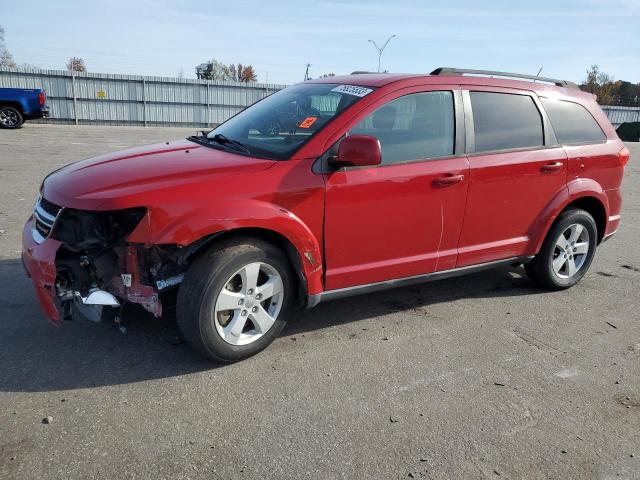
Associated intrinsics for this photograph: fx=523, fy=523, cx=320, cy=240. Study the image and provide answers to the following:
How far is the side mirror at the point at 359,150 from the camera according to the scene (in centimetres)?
332

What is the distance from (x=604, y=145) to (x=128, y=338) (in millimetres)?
→ 4481

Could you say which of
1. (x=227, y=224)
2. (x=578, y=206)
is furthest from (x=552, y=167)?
(x=227, y=224)

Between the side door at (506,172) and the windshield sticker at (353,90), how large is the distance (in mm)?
872

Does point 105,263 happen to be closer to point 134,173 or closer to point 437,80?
point 134,173

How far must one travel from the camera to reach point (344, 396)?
3.06 metres

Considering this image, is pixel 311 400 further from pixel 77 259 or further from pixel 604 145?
pixel 604 145

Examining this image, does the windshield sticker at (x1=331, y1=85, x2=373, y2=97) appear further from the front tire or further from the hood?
the front tire

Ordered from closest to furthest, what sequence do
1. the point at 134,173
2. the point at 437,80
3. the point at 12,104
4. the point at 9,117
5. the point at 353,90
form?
the point at 134,173 → the point at 353,90 → the point at 437,80 → the point at 12,104 → the point at 9,117

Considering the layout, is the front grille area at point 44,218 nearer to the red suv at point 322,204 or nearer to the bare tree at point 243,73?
the red suv at point 322,204

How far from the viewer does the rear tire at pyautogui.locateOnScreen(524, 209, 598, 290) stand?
4.73 m

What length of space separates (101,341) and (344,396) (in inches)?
67.2

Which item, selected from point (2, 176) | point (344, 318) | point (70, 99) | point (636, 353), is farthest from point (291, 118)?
point (70, 99)

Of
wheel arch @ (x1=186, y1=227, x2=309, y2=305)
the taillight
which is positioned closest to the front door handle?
wheel arch @ (x1=186, y1=227, x2=309, y2=305)

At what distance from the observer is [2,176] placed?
29.9ft
